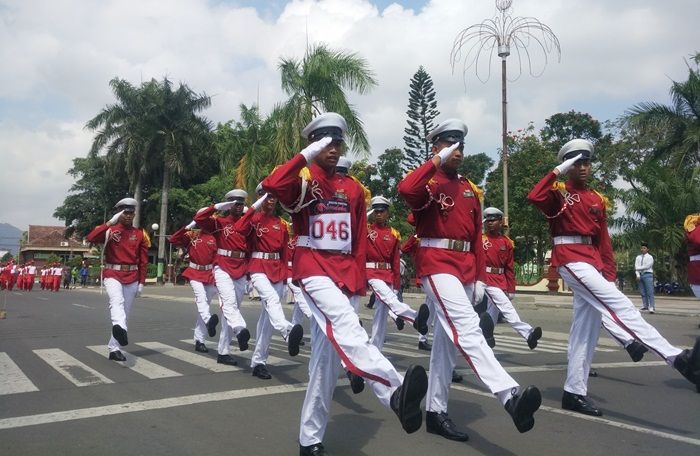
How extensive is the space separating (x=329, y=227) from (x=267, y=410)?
2183 millimetres

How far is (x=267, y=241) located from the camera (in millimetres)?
8477

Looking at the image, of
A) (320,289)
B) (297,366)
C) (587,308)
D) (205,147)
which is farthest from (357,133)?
(205,147)

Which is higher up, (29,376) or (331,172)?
(331,172)

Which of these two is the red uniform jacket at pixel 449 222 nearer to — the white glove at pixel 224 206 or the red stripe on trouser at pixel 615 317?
the red stripe on trouser at pixel 615 317

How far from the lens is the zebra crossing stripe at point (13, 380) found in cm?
678

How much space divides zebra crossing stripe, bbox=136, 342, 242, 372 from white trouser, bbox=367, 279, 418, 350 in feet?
6.62

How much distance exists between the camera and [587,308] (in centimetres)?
596

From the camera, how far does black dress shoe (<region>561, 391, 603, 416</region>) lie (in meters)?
5.66

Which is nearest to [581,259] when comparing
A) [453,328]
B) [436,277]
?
[436,277]

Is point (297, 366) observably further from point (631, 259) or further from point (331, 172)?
point (631, 259)

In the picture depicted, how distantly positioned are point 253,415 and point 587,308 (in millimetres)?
3182

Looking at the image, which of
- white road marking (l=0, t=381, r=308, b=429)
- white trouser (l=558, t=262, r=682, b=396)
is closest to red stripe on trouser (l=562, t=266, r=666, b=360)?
white trouser (l=558, t=262, r=682, b=396)

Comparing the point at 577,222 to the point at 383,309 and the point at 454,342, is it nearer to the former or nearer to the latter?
the point at 454,342

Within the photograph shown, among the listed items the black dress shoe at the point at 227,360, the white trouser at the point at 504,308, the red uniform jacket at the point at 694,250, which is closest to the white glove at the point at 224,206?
the black dress shoe at the point at 227,360
